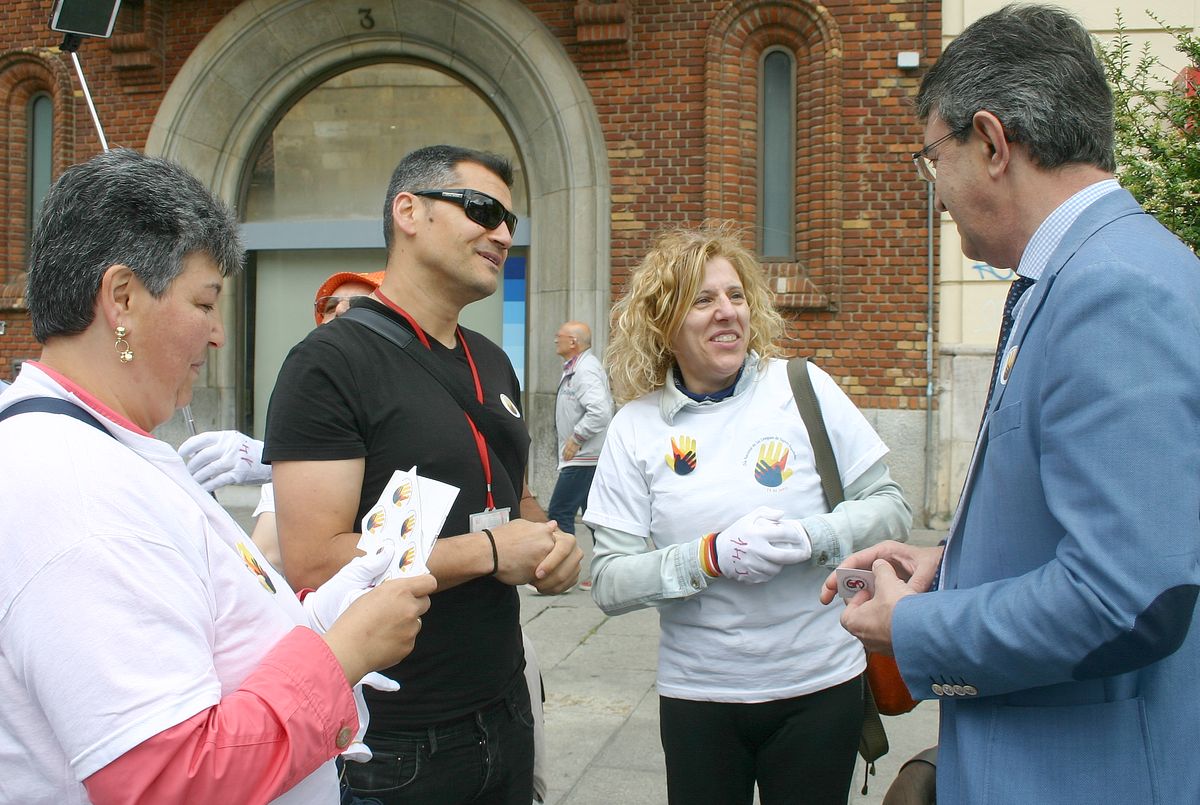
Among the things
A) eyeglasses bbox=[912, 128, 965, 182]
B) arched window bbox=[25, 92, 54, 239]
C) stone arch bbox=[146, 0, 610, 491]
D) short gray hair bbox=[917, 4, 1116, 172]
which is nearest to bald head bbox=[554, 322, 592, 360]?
stone arch bbox=[146, 0, 610, 491]

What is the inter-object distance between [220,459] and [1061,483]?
2.34 m

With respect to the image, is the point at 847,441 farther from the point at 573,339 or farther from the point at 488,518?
the point at 573,339

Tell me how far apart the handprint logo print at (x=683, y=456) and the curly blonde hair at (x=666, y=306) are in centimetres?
24

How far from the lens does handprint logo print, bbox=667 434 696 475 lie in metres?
2.57

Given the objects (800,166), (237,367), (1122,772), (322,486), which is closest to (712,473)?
(322,486)

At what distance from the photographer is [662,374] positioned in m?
2.76

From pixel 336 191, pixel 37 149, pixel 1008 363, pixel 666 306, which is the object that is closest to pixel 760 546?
pixel 666 306

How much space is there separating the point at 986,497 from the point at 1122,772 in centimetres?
42

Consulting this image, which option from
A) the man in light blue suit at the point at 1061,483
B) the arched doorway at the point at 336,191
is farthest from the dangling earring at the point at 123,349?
the arched doorway at the point at 336,191

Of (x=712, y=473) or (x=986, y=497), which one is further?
(x=712, y=473)

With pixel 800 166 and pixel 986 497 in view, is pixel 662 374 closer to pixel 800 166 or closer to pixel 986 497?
pixel 986 497

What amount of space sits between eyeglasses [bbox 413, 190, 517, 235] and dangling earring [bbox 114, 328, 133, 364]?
124 centimetres

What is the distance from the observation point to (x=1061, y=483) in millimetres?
1318

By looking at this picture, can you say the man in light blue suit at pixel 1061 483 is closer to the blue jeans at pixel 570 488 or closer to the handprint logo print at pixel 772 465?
the handprint logo print at pixel 772 465
